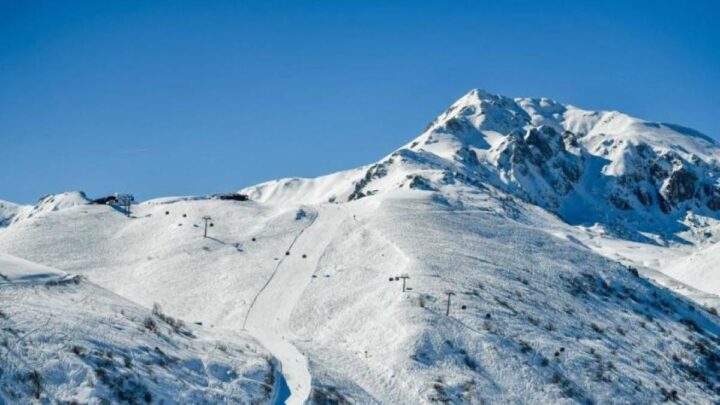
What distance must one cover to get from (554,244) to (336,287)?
1467 inches

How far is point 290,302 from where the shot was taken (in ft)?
221

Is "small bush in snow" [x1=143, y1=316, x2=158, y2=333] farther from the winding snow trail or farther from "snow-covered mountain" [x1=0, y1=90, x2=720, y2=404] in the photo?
the winding snow trail

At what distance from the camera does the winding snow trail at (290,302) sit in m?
47.1

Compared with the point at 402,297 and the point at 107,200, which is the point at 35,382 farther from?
the point at 107,200

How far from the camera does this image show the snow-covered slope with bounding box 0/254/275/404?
34.2 metres

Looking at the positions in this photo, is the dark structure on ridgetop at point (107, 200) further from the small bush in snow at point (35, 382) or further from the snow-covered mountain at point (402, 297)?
the small bush in snow at point (35, 382)

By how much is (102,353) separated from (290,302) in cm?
3039

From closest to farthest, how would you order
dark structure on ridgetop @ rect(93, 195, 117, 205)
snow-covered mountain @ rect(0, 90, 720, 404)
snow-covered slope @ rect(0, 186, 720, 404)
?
snow-covered mountain @ rect(0, 90, 720, 404), snow-covered slope @ rect(0, 186, 720, 404), dark structure on ridgetop @ rect(93, 195, 117, 205)

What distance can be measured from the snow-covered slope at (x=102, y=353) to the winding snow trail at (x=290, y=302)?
81.2 inches

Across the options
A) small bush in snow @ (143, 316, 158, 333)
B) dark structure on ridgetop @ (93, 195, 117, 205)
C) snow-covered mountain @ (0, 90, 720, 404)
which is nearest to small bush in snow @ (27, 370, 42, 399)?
small bush in snow @ (143, 316, 158, 333)

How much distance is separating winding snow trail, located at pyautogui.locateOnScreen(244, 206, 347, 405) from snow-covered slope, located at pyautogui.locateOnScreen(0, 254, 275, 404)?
2064 millimetres

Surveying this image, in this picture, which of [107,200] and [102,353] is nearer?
[102,353]

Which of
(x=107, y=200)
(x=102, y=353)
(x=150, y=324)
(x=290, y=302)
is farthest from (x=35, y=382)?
(x=107, y=200)

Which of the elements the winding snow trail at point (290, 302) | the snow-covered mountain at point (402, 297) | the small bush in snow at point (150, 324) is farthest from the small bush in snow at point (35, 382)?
the winding snow trail at point (290, 302)
